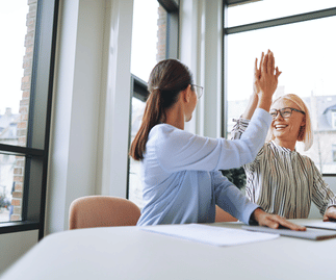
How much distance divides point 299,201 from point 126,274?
157 cm

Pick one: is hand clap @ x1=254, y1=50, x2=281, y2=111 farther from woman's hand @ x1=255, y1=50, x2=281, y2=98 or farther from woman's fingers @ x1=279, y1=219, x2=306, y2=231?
woman's fingers @ x1=279, y1=219, x2=306, y2=231

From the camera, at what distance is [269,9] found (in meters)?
4.19

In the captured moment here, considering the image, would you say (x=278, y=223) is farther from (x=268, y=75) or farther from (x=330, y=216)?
(x=330, y=216)

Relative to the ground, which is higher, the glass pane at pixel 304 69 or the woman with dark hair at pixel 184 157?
the glass pane at pixel 304 69

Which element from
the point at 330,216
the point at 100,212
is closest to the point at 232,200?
the point at 330,216

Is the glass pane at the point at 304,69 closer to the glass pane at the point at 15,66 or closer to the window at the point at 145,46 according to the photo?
the window at the point at 145,46

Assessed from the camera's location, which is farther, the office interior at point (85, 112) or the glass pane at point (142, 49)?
the glass pane at point (142, 49)

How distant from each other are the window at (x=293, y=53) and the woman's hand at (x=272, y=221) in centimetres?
280

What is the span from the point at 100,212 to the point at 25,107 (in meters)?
1.04

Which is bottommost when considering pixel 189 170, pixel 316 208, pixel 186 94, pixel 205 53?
pixel 316 208

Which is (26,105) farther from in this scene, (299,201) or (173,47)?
(173,47)

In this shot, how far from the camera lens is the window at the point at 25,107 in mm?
1971

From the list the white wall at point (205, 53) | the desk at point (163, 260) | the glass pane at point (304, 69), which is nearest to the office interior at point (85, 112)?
the white wall at point (205, 53)

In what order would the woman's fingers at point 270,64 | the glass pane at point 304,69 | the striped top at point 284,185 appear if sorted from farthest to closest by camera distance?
the glass pane at point 304,69
the striped top at point 284,185
the woman's fingers at point 270,64
